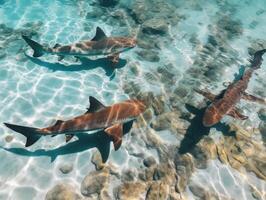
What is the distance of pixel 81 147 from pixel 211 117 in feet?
11.1

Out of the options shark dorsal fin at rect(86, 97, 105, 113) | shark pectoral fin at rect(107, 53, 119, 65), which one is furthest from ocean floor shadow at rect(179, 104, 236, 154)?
shark pectoral fin at rect(107, 53, 119, 65)

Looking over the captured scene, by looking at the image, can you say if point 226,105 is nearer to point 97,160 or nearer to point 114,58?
point 97,160

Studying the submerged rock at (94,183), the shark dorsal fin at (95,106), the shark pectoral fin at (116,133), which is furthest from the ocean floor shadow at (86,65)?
the submerged rock at (94,183)

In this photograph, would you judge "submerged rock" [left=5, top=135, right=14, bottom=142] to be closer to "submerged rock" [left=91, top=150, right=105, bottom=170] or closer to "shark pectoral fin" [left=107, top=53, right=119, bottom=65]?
"submerged rock" [left=91, top=150, right=105, bottom=170]

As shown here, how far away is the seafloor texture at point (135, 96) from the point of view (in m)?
6.99

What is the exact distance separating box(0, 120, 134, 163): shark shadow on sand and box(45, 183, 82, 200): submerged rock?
90 cm

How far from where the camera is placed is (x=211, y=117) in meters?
7.34

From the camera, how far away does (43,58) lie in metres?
10.5

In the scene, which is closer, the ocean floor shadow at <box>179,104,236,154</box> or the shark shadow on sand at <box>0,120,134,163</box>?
the shark shadow on sand at <box>0,120,134,163</box>

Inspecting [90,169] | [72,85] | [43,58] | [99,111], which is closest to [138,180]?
[90,169]

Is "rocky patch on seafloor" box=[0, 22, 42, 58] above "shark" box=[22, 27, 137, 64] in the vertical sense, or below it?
below

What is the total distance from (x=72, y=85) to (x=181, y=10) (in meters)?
8.34

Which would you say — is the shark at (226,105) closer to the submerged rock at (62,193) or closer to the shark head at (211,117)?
the shark head at (211,117)

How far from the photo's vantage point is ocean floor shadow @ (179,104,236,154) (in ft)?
25.7
